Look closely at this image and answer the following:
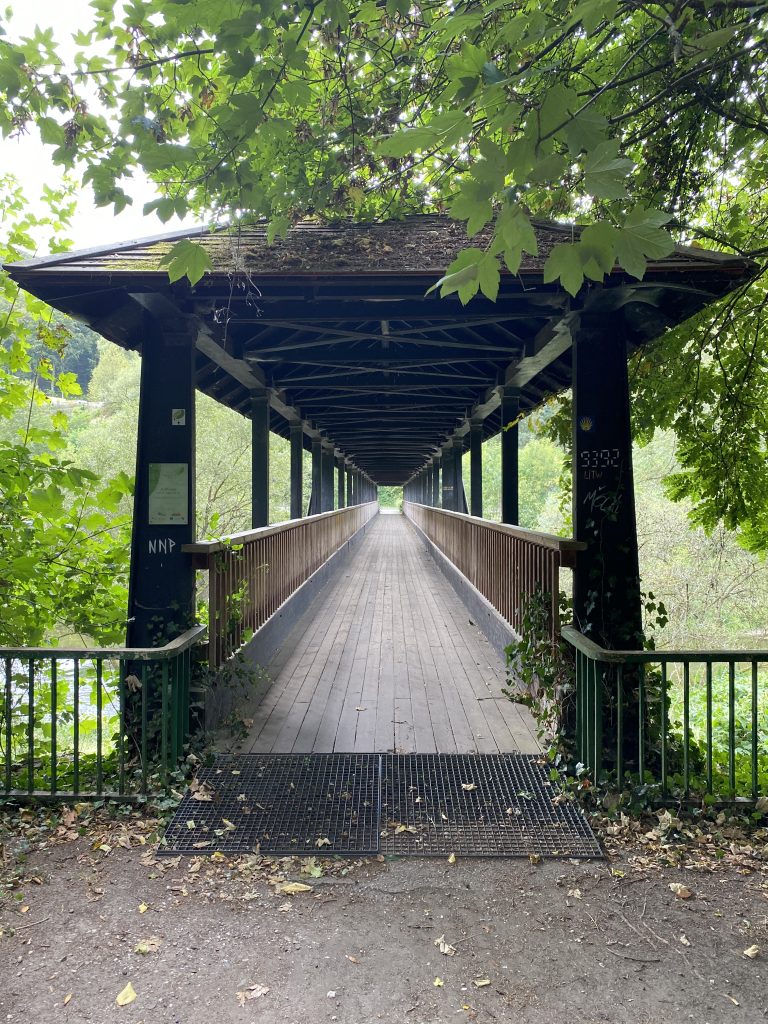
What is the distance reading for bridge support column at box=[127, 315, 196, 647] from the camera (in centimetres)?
418

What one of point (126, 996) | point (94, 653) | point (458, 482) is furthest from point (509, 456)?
point (126, 996)

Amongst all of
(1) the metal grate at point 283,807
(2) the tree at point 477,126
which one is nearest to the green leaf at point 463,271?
(2) the tree at point 477,126

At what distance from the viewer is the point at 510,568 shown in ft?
19.6

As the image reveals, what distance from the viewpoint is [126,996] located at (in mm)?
2113

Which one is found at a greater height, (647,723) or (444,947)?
(647,723)

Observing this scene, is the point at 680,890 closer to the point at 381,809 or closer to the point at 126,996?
the point at 381,809

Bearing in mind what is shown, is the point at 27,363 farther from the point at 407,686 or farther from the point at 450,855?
the point at 450,855

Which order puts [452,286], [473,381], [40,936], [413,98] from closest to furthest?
1. [452,286]
2. [40,936]
3. [413,98]
4. [473,381]

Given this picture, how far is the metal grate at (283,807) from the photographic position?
3.06 metres

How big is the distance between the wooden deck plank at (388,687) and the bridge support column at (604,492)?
0.95 m

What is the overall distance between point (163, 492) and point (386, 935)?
289cm

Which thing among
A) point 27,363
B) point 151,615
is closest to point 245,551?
point 151,615

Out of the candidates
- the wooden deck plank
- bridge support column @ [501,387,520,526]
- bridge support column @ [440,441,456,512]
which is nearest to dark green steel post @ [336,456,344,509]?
bridge support column @ [440,441,456,512]

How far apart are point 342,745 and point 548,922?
186cm
